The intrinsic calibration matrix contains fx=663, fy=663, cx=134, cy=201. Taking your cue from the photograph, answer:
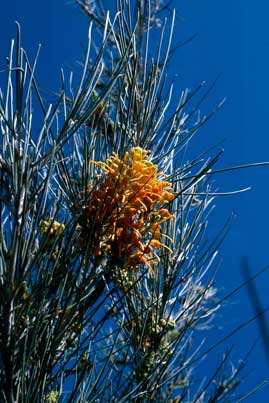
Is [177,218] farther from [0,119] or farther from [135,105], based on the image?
[0,119]

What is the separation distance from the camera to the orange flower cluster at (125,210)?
1.03m

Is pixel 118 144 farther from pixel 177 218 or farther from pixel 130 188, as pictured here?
pixel 177 218

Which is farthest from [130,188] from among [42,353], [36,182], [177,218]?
[177,218]

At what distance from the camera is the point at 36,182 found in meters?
0.95

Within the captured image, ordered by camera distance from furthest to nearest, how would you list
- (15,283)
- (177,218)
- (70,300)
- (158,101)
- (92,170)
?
(177,218) < (158,101) < (92,170) < (70,300) < (15,283)

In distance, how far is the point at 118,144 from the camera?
1.26 metres

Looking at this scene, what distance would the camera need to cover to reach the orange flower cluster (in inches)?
40.6

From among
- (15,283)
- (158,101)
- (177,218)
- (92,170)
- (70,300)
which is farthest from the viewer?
(177,218)

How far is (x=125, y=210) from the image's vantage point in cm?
103

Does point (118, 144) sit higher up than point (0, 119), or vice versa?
point (118, 144)

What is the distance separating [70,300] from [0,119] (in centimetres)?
29

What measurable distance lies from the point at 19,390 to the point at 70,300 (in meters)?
0.15

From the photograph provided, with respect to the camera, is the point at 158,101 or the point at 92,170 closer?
the point at 92,170

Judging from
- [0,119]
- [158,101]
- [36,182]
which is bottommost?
[36,182]
